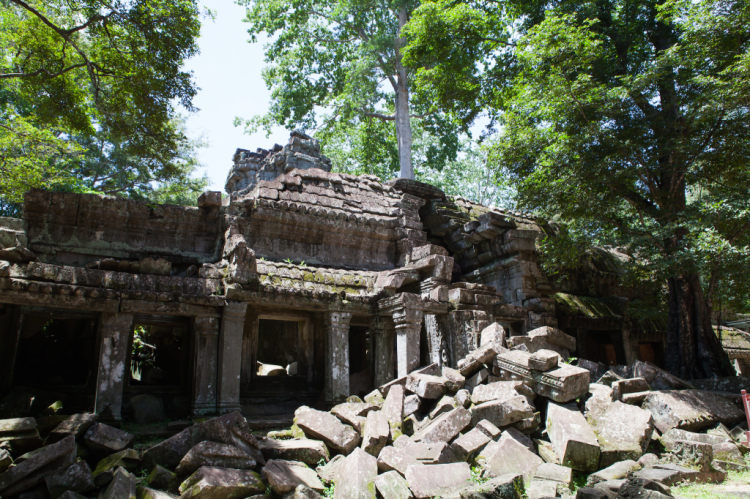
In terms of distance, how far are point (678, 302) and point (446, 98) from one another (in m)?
8.23

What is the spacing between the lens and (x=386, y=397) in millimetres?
6973

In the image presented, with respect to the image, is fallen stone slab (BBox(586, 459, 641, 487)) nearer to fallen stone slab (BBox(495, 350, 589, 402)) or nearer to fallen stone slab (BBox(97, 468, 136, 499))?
fallen stone slab (BBox(495, 350, 589, 402))

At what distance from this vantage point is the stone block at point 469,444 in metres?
5.28

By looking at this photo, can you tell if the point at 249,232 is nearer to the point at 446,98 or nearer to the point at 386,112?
the point at 446,98

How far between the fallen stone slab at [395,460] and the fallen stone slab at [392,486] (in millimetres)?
335

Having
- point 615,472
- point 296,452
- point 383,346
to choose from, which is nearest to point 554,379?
point 615,472

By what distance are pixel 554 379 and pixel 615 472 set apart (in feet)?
4.40

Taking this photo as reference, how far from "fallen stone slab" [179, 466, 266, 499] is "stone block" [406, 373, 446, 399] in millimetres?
2584

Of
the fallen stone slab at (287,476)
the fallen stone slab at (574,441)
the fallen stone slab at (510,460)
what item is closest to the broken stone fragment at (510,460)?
the fallen stone slab at (510,460)

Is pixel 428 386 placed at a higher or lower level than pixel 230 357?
lower

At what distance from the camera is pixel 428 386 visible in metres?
6.51

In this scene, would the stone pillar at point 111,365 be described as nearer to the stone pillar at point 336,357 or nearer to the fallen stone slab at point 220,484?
the fallen stone slab at point 220,484

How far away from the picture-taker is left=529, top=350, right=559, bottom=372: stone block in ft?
20.3

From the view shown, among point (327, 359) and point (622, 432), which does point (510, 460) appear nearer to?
point (622, 432)
